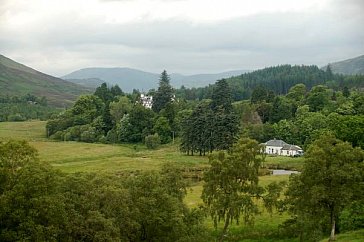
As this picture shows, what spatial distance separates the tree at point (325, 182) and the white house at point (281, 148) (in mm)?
71850

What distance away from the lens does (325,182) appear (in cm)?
3741

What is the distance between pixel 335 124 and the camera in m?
71.6

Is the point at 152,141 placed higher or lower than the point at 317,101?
lower

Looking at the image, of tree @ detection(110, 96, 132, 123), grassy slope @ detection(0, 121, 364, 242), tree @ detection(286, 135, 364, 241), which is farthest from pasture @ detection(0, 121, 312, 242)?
tree @ detection(110, 96, 132, 123)

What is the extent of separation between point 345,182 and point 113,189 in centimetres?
1877

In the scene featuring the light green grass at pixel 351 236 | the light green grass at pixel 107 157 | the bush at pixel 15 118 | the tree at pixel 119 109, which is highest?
the tree at pixel 119 109

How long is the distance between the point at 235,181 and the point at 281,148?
3054 inches

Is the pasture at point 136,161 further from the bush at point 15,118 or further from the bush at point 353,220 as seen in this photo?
the bush at point 15,118

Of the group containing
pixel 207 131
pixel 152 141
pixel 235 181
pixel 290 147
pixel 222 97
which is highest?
pixel 222 97

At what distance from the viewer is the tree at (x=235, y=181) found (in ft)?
122

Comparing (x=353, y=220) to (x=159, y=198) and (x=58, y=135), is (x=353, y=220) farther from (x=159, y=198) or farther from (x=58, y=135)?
(x=58, y=135)

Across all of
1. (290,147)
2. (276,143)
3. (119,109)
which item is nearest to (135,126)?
(119,109)

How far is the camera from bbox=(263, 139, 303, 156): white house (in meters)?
111

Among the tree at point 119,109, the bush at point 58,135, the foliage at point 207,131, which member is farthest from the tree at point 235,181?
the bush at point 58,135
